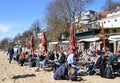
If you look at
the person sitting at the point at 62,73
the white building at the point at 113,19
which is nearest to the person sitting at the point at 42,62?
the person sitting at the point at 62,73

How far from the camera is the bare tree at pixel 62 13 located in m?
46.7

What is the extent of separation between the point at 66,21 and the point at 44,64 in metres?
32.2

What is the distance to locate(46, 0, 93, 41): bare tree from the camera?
4669 cm

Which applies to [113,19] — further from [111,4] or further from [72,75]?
[72,75]

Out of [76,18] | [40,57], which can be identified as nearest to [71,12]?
[76,18]

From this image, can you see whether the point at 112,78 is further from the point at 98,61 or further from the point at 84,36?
the point at 84,36

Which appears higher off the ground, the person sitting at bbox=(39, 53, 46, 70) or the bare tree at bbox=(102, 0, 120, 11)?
the bare tree at bbox=(102, 0, 120, 11)

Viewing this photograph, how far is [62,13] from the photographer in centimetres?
4784

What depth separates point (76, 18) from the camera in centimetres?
4791

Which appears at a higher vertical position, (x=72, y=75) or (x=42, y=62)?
(x=42, y=62)

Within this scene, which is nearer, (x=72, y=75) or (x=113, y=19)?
(x=72, y=75)

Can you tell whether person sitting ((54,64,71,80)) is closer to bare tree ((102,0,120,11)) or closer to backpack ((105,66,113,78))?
backpack ((105,66,113,78))

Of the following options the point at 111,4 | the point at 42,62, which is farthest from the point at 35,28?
the point at 42,62

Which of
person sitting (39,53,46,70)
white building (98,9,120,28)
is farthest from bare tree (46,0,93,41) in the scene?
person sitting (39,53,46,70)
